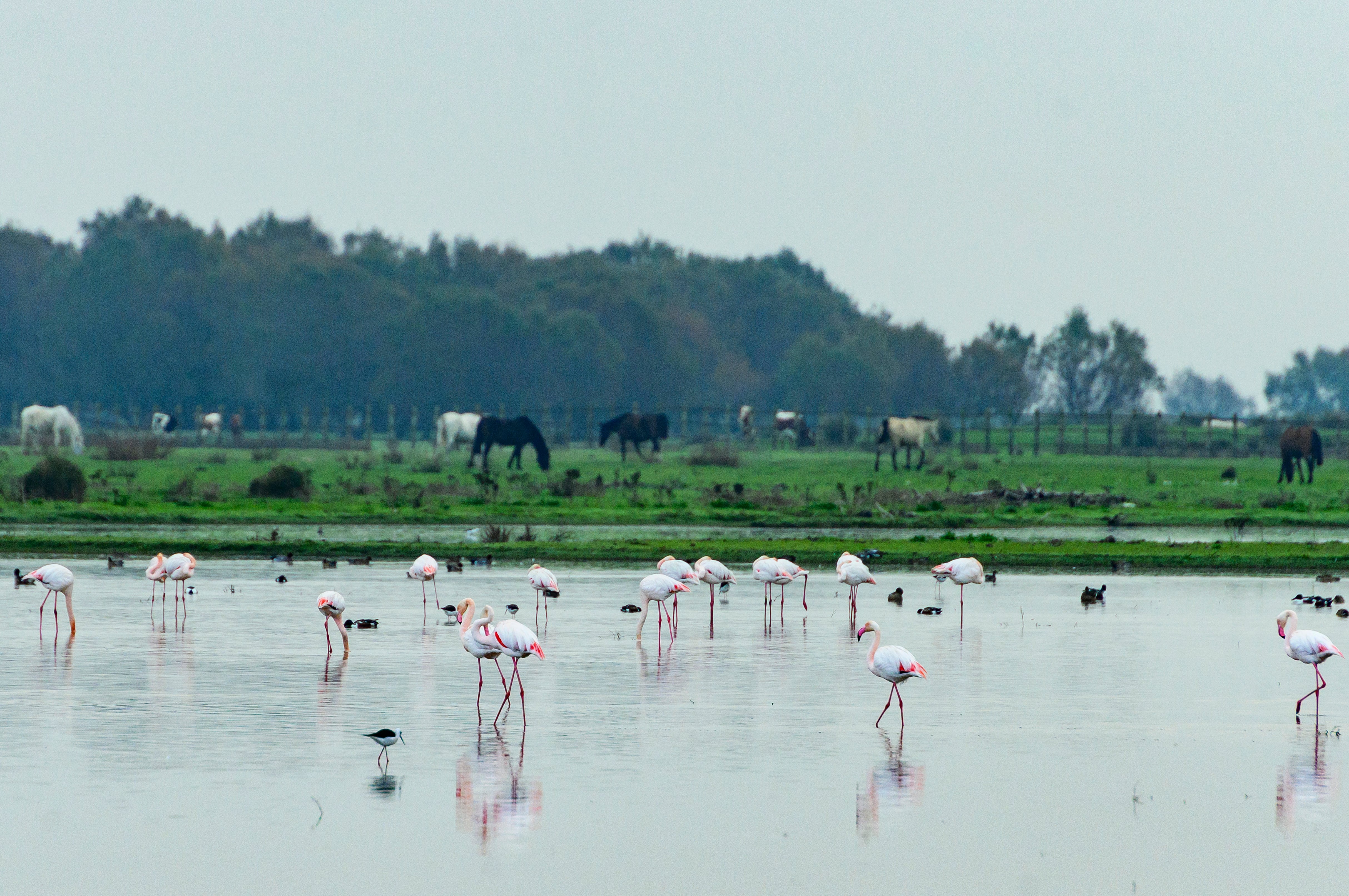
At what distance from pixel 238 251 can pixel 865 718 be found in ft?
380

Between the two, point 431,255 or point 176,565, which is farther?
point 431,255

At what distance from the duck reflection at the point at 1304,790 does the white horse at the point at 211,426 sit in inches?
2899

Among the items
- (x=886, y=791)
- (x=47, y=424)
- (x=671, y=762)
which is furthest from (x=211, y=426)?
(x=886, y=791)

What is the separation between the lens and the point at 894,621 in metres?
20.8

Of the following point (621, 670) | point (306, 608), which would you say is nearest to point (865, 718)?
A: point (621, 670)

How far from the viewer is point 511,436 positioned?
194 feet

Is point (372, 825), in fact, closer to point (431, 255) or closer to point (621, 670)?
point (621, 670)

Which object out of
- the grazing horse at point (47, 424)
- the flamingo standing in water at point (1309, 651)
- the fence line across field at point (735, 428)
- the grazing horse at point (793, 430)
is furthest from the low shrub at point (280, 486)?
the grazing horse at point (793, 430)

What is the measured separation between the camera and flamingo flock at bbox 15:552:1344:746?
1365 cm

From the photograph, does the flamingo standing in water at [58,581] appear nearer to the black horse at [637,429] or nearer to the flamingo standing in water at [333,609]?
the flamingo standing in water at [333,609]

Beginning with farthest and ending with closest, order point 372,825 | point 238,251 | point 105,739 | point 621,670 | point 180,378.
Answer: point 238,251 → point 180,378 → point 621,670 → point 105,739 → point 372,825

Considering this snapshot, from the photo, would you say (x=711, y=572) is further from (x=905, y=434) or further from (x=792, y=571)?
(x=905, y=434)

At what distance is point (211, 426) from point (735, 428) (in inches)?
1358

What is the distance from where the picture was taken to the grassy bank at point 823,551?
27.8 m
